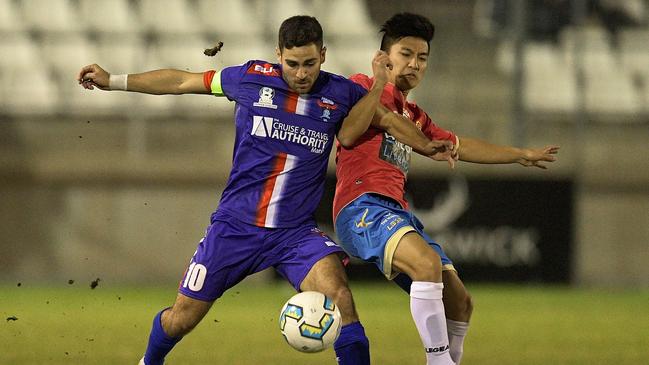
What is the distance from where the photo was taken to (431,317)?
6.24 meters

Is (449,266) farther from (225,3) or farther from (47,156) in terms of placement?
(225,3)

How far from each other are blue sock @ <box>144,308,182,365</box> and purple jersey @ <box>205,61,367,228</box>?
28.8 inches

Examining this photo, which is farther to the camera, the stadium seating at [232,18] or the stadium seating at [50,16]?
the stadium seating at [50,16]

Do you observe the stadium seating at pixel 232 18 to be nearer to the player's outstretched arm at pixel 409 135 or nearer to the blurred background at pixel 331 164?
the blurred background at pixel 331 164

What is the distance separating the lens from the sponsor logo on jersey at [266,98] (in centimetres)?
640

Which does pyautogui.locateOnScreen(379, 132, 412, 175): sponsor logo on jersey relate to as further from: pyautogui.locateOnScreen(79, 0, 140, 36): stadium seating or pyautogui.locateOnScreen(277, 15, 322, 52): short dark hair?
pyautogui.locateOnScreen(79, 0, 140, 36): stadium seating

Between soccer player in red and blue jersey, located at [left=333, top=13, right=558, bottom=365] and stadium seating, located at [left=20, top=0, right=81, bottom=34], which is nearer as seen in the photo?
soccer player in red and blue jersey, located at [left=333, top=13, right=558, bottom=365]

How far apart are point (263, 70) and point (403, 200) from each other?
1078 millimetres

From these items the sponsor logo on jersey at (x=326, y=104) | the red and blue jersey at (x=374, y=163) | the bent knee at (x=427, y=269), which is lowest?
the bent knee at (x=427, y=269)

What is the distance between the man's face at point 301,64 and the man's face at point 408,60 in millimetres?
628

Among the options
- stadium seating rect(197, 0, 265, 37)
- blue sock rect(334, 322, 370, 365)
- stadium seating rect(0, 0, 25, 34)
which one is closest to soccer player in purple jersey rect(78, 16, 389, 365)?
blue sock rect(334, 322, 370, 365)

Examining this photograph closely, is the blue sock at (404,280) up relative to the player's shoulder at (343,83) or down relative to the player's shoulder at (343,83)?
down

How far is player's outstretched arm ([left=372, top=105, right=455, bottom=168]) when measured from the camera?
20.9ft

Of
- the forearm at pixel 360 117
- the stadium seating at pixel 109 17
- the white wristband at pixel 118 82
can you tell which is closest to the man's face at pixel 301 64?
the forearm at pixel 360 117
